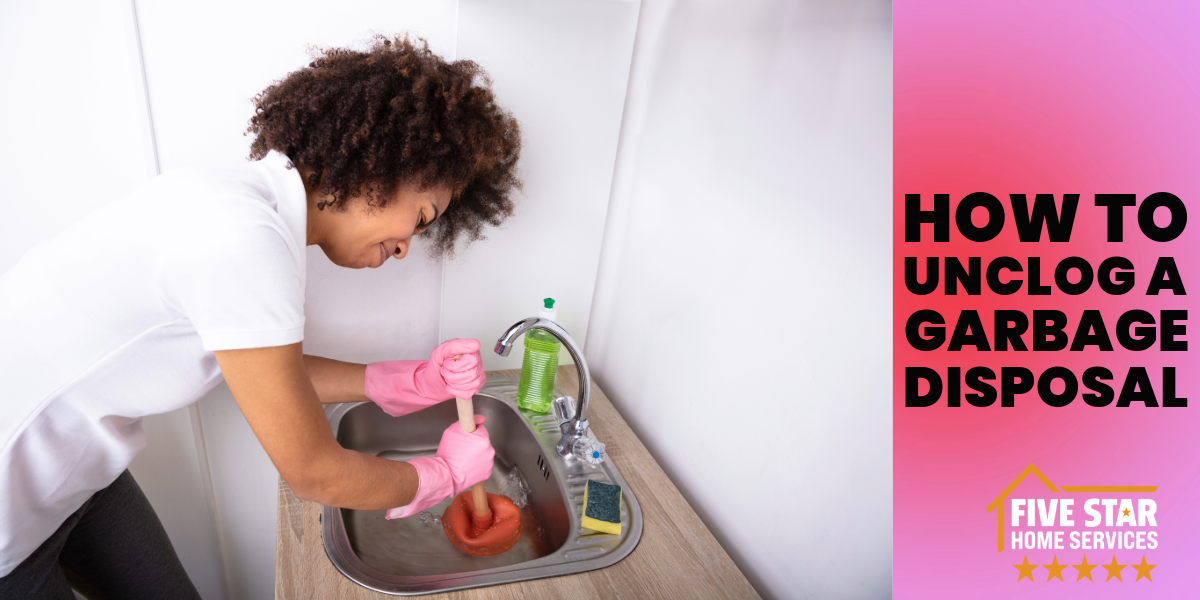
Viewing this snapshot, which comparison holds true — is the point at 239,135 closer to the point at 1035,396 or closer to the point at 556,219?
the point at 556,219

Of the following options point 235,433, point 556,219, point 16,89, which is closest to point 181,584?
point 235,433

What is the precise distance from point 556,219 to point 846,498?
0.82 m

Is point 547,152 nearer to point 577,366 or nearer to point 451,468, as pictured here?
point 577,366

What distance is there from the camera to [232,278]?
2.25ft

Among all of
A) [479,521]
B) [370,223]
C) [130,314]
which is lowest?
[479,521]

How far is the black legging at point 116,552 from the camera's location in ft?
3.29

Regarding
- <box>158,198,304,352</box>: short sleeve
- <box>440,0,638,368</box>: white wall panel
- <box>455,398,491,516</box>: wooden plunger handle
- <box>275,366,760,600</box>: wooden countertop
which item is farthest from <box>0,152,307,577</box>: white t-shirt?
<box>440,0,638,368</box>: white wall panel

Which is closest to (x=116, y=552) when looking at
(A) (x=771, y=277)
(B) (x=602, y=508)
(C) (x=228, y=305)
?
(C) (x=228, y=305)

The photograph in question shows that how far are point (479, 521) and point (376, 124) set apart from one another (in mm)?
682

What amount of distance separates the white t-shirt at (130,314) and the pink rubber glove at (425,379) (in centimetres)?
33

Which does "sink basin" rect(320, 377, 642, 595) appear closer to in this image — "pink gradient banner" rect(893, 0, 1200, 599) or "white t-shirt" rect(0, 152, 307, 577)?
"white t-shirt" rect(0, 152, 307, 577)

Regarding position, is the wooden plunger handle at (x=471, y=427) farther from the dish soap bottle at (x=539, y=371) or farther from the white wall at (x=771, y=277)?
the white wall at (x=771, y=277)

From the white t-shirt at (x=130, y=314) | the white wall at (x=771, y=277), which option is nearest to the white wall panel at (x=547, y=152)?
the white wall at (x=771, y=277)

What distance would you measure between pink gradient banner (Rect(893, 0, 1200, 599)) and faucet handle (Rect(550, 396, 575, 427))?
0.73 m
